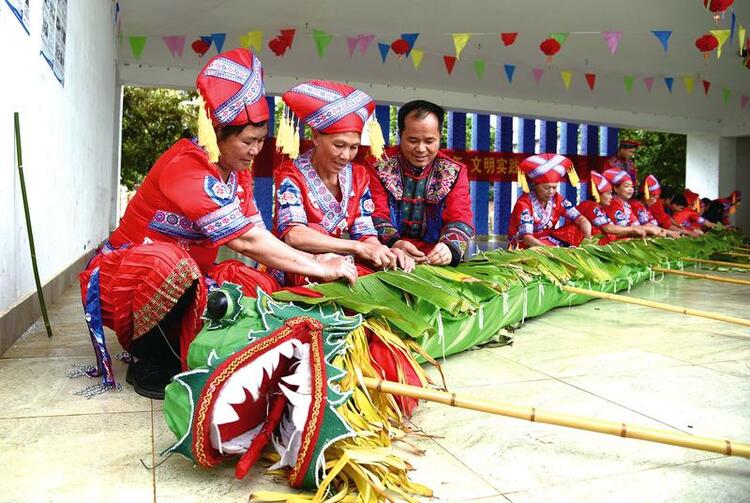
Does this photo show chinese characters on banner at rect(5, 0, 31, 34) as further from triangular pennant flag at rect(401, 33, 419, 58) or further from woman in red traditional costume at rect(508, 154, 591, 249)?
triangular pennant flag at rect(401, 33, 419, 58)

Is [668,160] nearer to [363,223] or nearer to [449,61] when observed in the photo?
[449,61]

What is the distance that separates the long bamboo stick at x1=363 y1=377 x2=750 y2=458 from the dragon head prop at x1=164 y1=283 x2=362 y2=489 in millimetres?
205

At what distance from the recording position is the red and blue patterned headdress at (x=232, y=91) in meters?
1.90

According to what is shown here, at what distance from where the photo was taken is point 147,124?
44.8 ft

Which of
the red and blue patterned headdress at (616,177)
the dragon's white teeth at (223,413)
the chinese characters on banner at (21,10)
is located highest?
the chinese characters on banner at (21,10)

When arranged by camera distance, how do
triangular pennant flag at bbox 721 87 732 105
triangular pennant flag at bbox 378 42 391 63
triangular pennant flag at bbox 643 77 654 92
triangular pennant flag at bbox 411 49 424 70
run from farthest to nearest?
triangular pennant flag at bbox 721 87 732 105 → triangular pennant flag at bbox 643 77 654 92 → triangular pennant flag at bbox 411 49 424 70 → triangular pennant flag at bbox 378 42 391 63

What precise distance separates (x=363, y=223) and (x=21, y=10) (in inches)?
62.9

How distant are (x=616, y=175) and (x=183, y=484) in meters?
6.12

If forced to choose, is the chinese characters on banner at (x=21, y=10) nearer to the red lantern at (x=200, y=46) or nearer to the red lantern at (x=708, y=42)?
the red lantern at (x=200, y=46)

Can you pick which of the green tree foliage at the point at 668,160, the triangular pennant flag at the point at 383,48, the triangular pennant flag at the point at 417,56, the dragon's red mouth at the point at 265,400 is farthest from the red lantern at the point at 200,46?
the green tree foliage at the point at 668,160

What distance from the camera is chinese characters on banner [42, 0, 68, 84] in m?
3.04

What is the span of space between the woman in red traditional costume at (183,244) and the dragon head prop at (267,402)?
1.41ft

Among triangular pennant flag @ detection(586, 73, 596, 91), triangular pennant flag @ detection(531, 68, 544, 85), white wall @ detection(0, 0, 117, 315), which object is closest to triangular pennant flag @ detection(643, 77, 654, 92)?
triangular pennant flag @ detection(586, 73, 596, 91)

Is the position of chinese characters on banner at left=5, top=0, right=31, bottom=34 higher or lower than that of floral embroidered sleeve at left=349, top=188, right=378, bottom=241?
higher
